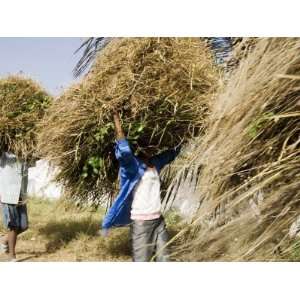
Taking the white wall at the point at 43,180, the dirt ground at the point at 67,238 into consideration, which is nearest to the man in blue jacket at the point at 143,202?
the white wall at the point at 43,180

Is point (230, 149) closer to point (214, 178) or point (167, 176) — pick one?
point (214, 178)

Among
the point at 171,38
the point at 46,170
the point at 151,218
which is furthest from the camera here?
the point at 46,170

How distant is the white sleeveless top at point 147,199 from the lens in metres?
3.15

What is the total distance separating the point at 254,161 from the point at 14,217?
10.1ft

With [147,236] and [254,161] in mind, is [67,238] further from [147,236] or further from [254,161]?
[254,161]

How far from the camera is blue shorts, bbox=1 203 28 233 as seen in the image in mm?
4191

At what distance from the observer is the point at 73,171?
3.49 m

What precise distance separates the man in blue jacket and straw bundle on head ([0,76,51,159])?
1.00 meters

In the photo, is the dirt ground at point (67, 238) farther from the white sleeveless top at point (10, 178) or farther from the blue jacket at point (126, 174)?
the blue jacket at point (126, 174)

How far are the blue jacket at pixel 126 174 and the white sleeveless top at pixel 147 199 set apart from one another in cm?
4

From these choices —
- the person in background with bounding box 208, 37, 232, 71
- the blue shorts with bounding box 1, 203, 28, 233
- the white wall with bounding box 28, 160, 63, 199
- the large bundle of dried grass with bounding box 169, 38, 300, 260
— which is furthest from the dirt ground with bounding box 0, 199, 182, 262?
the large bundle of dried grass with bounding box 169, 38, 300, 260
